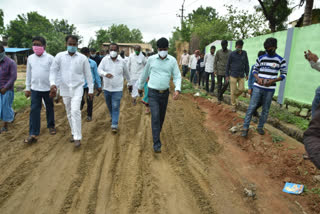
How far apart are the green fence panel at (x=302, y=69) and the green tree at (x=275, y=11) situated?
11.7 metres

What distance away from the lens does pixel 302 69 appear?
597cm

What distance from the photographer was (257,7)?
1842cm

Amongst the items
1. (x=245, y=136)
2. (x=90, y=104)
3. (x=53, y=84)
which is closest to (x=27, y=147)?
(x=53, y=84)

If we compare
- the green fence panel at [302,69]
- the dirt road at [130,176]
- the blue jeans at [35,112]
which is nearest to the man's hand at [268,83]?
the dirt road at [130,176]

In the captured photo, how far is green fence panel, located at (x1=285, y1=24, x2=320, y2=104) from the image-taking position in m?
5.58

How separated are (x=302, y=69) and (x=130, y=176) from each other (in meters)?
5.36

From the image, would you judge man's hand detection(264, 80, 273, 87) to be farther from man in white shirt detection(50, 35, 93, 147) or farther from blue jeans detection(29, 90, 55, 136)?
blue jeans detection(29, 90, 55, 136)

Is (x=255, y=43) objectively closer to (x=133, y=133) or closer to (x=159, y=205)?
(x=133, y=133)

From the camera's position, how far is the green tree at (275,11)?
1623 centimetres

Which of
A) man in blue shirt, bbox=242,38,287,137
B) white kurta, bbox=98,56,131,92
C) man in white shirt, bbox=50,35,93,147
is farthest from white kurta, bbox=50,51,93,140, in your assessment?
man in blue shirt, bbox=242,38,287,137

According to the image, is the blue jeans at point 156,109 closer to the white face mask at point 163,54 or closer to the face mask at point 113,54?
the white face mask at point 163,54

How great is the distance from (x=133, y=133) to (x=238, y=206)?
3.08m

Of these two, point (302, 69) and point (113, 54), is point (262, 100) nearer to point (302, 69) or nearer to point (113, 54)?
point (302, 69)

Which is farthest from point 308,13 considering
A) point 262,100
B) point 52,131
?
point 52,131
